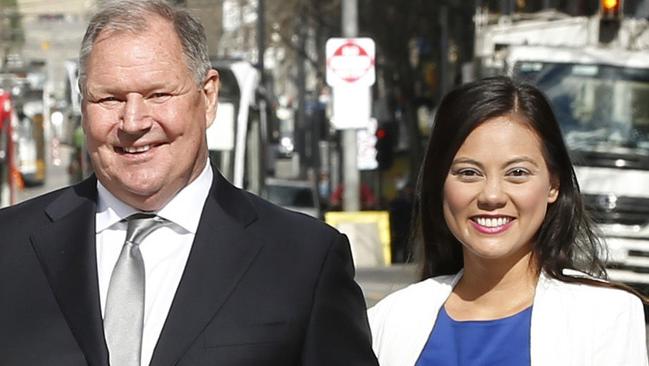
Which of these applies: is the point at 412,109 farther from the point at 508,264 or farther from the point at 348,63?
the point at 508,264

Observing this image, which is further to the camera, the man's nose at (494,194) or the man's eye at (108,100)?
the man's nose at (494,194)

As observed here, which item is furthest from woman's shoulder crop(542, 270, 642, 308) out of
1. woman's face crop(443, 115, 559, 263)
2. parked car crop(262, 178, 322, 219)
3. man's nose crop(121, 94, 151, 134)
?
parked car crop(262, 178, 322, 219)

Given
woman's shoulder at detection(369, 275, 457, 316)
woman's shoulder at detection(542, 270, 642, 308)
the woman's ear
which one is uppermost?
the woman's ear

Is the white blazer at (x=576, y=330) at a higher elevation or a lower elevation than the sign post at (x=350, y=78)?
higher

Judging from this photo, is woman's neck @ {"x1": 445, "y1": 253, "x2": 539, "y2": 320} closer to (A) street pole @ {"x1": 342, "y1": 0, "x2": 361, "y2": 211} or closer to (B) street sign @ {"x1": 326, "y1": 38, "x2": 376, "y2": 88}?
(B) street sign @ {"x1": 326, "y1": 38, "x2": 376, "y2": 88}

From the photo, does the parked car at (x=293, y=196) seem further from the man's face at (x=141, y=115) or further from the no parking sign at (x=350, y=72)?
the man's face at (x=141, y=115)

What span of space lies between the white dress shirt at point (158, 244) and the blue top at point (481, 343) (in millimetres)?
733

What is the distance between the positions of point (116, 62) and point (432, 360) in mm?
1129

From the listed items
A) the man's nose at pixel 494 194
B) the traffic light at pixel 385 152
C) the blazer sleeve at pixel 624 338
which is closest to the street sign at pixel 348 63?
the traffic light at pixel 385 152

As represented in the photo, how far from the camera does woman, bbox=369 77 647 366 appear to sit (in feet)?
11.9

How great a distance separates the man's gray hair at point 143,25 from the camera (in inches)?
132

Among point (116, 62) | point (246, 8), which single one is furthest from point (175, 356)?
point (246, 8)

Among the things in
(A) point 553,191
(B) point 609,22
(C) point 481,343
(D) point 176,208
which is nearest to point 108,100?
(D) point 176,208

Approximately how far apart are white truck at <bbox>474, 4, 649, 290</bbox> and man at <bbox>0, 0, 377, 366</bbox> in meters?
11.6
